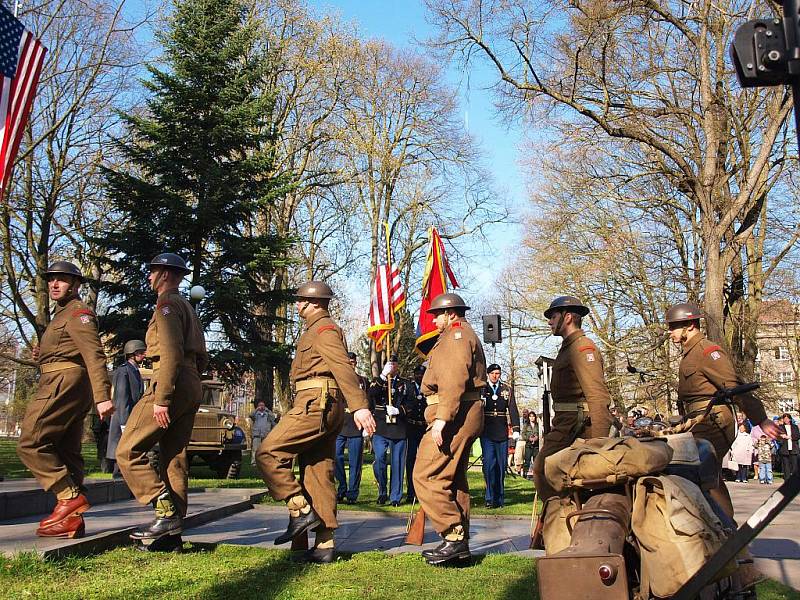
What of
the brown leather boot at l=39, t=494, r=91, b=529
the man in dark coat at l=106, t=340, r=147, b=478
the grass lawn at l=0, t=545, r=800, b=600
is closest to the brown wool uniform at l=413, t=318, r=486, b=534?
the grass lawn at l=0, t=545, r=800, b=600

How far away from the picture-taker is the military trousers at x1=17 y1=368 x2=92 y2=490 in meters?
6.47

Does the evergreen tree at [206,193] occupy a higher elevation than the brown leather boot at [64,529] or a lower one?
higher

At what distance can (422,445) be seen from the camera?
6719 mm

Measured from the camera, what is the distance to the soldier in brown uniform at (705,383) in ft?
20.8

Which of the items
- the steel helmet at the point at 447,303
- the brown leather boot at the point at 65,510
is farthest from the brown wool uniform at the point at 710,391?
the brown leather boot at the point at 65,510

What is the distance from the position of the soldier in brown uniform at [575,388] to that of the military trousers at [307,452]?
179 centimetres

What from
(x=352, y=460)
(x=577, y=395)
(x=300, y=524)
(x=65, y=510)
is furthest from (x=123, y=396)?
(x=577, y=395)

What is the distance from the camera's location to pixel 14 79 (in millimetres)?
9969

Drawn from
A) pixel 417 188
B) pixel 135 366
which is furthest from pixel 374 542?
pixel 417 188

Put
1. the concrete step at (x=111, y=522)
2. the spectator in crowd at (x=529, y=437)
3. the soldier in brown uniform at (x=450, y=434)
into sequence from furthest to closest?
the spectator in crowd at (x=529, y=437) < the soldier in brown uniform at (x=450, y=434) < the concrete step at (x=111, y=522)

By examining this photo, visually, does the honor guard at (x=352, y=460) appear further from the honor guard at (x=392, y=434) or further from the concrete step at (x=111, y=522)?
the concrete step at (x=111, y=522)

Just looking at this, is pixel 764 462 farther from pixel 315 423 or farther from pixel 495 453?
pixel 315 423

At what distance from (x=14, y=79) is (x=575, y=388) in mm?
7833

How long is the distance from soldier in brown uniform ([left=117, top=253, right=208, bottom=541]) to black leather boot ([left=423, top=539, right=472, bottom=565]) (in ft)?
6.69
